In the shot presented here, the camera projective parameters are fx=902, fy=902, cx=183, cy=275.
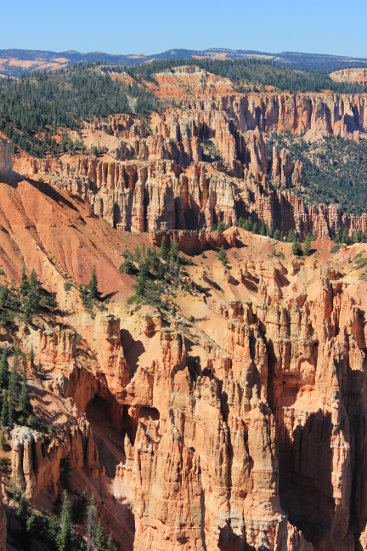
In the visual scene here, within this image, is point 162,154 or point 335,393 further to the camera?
point 162,154

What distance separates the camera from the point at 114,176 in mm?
98312

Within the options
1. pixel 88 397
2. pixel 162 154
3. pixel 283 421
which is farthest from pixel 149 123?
pixel 283 421

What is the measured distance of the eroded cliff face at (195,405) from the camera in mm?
33000

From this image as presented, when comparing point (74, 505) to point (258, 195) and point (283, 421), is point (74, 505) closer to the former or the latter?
point (283, 421)

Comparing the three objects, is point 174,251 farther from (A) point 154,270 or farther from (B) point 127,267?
(B) point 127,267

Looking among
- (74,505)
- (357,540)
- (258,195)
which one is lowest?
(357,540)

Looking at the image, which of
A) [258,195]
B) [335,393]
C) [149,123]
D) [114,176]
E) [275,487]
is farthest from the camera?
[149,123]

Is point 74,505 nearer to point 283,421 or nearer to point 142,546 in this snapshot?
point 142,546

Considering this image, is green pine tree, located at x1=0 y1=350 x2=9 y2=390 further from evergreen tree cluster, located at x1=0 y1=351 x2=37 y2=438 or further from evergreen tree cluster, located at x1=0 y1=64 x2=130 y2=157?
evergreen tree cluster, located at x1=0 y1=64 x2=130 y2=157

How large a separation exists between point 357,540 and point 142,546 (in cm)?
1739

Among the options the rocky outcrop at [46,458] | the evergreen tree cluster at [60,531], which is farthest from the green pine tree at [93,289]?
the evergreen tree cluster at [60,531]

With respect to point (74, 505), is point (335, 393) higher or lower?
higher

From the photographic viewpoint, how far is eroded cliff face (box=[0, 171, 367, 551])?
33.0 m

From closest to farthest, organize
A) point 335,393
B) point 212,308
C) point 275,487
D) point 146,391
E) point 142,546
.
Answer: point 142,546
point 275,487
point 335,393
point 146,391
point 212,308
